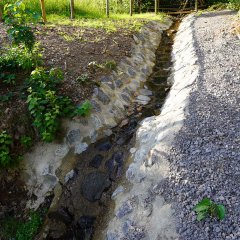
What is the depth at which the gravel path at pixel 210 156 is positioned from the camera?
4.16 metres

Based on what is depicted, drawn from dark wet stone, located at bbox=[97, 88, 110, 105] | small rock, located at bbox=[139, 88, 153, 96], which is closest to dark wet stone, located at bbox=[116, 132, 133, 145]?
dark wet stone, located at bbox=[97, 88, 110, 105]

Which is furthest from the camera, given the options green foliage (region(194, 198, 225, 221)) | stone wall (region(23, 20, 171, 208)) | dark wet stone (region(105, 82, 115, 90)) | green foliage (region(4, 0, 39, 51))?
dark wet stone (region(105, 82, 115, 90))

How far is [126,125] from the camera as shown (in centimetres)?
704

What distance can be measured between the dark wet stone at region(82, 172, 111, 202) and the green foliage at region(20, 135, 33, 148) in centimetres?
127

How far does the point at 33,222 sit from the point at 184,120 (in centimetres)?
330

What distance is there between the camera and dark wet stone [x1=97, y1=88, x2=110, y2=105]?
7.21 m

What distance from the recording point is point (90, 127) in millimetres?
6582

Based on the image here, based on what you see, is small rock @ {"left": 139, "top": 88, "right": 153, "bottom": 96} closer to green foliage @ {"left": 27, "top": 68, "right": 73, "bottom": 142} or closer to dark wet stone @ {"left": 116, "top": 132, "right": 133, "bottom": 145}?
dark wet stone @ {"left": 116, "top": 132, "right": 133, "bottom": 145}

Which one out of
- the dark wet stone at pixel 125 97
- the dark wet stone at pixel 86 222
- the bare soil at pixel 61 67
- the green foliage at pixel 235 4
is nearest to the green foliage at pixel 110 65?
the bare soil at pixel 61 67

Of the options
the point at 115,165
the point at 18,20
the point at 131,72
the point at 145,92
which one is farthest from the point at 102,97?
the point at 18,20

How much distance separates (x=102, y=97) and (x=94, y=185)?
2285 millimetres

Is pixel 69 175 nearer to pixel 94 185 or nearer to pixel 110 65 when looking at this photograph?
pixel 94 185

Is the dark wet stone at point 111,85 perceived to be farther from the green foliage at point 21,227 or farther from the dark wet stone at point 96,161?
the green foliage at point 21,227

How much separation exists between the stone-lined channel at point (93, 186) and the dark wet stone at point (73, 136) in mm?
263
